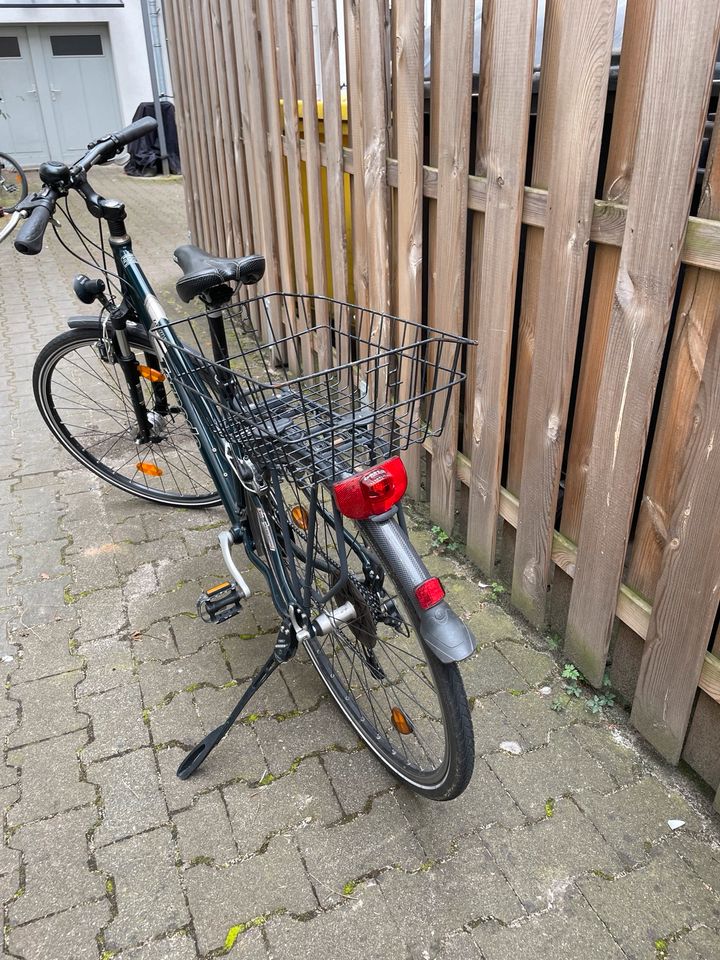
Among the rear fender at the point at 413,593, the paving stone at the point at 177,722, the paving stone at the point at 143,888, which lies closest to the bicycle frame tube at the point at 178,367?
the paving stone at the point at 177,722

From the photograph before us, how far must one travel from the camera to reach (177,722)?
2445 mm

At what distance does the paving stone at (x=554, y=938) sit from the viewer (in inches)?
69.9

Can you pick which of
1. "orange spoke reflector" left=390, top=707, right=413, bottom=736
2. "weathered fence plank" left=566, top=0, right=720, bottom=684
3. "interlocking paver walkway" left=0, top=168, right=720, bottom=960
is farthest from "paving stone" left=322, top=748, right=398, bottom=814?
"weathered fence plank" left=566, top=0, right=720, bottom=684

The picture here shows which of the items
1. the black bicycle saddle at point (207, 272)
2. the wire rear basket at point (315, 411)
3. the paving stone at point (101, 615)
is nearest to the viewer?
the wire rear basket at point (315, 411)

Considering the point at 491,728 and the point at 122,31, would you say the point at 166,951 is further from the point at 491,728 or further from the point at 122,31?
the point at 122,31

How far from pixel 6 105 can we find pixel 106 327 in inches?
557

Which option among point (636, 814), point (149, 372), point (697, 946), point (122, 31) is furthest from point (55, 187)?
point (122, 31)

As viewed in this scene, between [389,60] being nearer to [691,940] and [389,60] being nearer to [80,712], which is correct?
[80,712]

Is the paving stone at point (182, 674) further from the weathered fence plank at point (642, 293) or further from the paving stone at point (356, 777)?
the weathered fence plank at point (642, 293)

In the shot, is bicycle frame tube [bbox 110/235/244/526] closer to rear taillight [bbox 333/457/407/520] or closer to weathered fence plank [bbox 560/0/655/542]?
rear taillight [bbox 333/457/407/520]

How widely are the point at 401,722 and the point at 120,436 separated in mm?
2361

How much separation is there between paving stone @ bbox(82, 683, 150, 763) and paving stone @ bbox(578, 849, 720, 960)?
4.54ft

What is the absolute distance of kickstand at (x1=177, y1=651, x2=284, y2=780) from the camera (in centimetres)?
222

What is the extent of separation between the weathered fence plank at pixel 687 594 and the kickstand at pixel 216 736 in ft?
3.58
